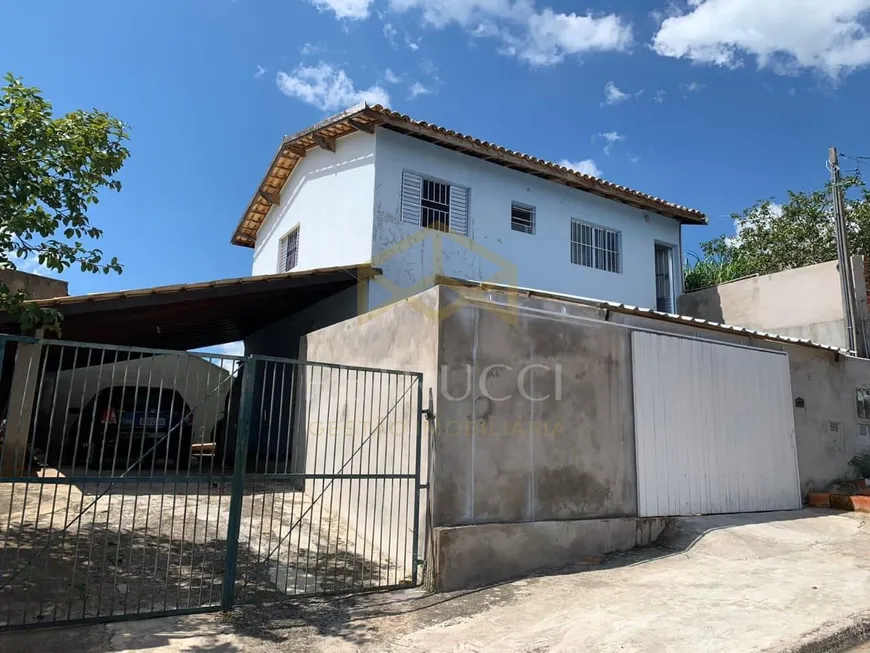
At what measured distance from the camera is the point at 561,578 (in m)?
5.61

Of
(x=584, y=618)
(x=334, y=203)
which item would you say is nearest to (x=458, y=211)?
(x=334, y=203)

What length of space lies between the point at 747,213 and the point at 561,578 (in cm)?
2229

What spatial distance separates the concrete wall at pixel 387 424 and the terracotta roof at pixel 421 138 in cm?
477

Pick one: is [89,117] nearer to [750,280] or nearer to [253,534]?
[253,534]

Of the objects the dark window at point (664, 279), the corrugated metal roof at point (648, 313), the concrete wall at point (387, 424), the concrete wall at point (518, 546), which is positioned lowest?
the concrete wall at point (518, 546)

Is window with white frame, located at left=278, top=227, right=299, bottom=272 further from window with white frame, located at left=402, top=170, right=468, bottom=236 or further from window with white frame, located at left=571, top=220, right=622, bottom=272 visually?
window with white frame, located at left=571, top=220, right=622, bottom=272

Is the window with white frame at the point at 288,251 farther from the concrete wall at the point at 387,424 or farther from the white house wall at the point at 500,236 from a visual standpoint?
the concrete wall at the point at 387,424

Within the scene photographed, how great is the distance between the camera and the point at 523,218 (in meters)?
12.8

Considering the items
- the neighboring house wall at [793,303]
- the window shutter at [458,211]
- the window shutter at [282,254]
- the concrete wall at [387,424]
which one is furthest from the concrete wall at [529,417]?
the window shutter at [282,254]

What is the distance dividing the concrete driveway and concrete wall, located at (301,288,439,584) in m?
0.89

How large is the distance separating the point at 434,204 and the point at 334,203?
6.48 feet

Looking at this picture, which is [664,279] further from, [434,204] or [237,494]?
[237,494]

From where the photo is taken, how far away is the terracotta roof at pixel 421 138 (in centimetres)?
1076

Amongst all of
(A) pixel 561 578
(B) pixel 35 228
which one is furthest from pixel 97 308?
(A) pixel 561 578
